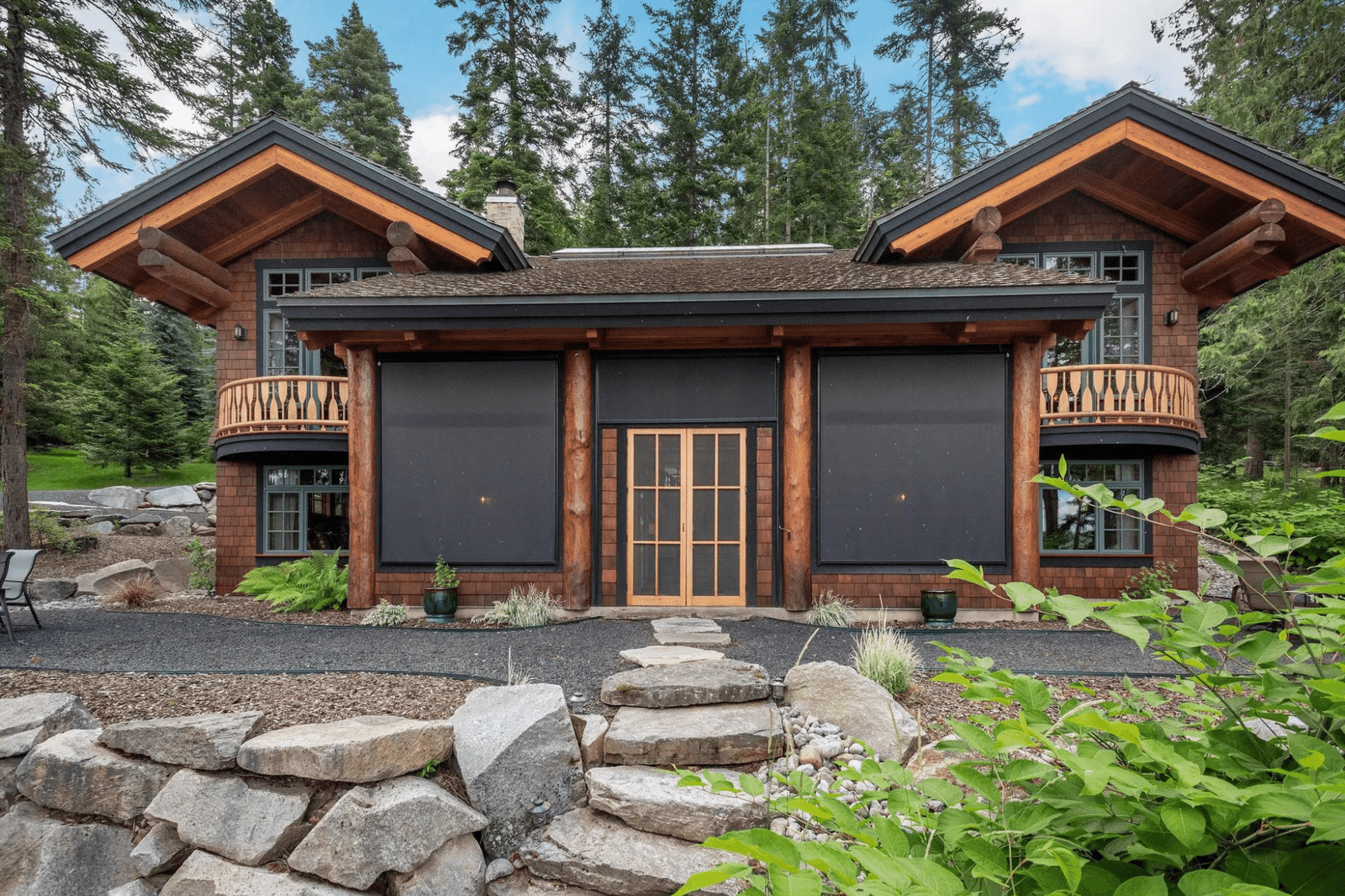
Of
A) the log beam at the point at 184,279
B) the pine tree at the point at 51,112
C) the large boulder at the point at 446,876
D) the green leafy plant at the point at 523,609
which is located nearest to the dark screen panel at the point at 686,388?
the green leafy plant at the point at 523,609

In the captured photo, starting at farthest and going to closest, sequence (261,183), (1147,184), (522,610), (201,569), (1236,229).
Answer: (201,569)
(261,183)
(1147,184)
(1236,229)
(522,610)

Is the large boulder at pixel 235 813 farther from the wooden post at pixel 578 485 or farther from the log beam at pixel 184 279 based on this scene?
the log beam at pixel 184 279

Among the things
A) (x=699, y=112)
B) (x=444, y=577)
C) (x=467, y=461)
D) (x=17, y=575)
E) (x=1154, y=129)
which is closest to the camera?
(x=17, y=575)

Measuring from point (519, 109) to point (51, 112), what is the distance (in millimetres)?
9960

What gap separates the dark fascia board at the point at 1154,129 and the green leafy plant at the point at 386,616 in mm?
7459

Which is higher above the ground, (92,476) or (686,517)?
(92,476)

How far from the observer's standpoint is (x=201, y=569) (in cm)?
993

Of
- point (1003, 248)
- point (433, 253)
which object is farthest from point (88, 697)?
point (1003, 248)

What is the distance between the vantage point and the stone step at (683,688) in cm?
418

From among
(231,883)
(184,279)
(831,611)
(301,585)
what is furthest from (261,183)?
(831,611)

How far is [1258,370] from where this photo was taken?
1491cm

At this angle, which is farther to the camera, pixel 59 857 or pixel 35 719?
pixel 35 719

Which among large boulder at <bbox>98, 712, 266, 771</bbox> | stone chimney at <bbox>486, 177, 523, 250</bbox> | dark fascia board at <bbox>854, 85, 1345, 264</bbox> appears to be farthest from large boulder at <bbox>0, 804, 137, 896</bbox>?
dark fascia board at <bbox>854, 85, 1345, 264</bbox>

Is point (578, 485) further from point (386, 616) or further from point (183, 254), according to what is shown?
point (183, 254)
